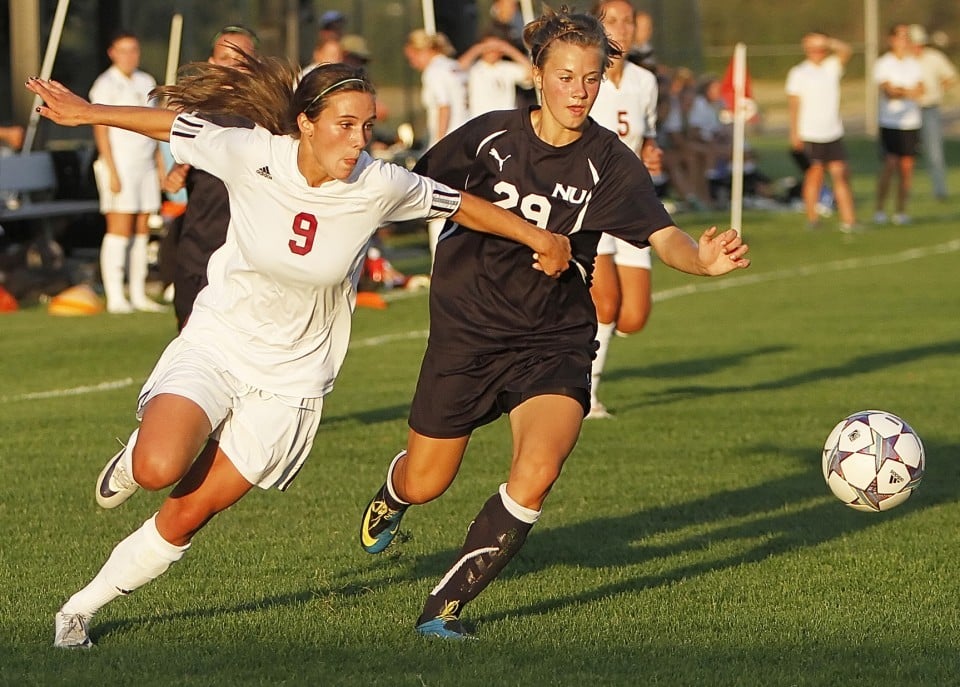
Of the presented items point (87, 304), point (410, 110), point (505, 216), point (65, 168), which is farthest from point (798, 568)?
point (410, 110)

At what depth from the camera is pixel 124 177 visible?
14.7 m

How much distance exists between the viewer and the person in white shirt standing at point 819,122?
2217 cm

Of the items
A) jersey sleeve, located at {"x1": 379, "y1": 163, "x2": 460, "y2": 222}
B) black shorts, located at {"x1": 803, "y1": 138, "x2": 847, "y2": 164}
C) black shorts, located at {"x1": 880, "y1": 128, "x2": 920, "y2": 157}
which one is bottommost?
black shorts, located at {"x1": 880, "y1": 128, "x2": 920, "y2": 157}

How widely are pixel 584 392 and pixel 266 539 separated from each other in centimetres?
189

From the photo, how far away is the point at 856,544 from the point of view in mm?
6980

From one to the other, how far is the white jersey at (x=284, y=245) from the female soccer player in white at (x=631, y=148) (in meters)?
3.28

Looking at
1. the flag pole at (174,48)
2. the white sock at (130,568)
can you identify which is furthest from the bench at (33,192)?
the white sock at (130,568)

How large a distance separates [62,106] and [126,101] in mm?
9449

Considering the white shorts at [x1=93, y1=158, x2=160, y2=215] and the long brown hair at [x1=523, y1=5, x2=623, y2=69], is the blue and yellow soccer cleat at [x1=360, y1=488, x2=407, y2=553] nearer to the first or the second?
the long brown hair at [x1=523, y1=5, x2=623, y2=69]

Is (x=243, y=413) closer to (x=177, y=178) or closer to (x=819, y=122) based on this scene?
(x=177, y=178)

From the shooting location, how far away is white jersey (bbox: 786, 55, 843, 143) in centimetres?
2216

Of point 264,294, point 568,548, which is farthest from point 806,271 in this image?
point 264,294

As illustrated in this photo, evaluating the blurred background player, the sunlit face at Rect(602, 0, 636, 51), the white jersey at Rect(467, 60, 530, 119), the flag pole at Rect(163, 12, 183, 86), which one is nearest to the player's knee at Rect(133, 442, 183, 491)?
the blurred background player

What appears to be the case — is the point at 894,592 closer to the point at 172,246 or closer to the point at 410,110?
the point at 172,246
